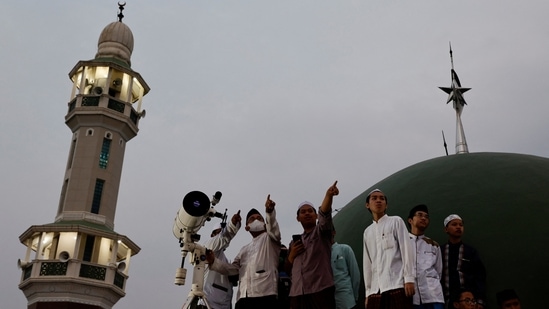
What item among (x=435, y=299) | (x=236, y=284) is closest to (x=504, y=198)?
(x=435, y=299)

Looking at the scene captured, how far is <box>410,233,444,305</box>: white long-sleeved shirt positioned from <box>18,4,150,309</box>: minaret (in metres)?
27.1

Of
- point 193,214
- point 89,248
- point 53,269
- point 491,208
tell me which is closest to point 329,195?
point 193,214

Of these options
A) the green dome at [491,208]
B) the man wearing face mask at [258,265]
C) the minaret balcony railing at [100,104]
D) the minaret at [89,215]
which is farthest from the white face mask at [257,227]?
the minaret balcony railing at [100,104]

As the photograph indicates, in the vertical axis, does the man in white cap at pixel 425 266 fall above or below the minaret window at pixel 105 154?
below

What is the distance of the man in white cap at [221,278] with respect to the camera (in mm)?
7191

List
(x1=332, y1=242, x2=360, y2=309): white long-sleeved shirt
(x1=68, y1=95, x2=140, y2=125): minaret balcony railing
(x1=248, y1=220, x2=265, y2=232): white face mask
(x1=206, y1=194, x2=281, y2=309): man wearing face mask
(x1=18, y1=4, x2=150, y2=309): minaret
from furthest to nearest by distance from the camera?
(x1=68, y1=95, x2=140, y2=125): minaret balcony railing, (x1=18, y1=4, x2=150, y2=309): minaret, (x1=248, y1=220, x2=265, y2=232): white face mask, (x1=206, y1=194, x2=281, y2=309): man wearing face mask, (x1=332, y1=242, x2=360, y2=309): white long-sleeved shirt

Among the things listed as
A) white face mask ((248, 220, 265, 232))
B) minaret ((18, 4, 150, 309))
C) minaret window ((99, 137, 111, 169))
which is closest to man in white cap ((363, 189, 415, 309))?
white face mask ((248, 220, 265, 232))

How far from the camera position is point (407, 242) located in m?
5.39

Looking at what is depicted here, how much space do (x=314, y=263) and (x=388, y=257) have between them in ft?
2.69

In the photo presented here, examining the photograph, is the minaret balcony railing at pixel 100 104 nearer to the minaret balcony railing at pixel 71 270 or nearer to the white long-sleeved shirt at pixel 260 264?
the minaret balcony railing at pixel 71 270

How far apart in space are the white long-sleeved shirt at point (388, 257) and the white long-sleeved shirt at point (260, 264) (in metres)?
1.14

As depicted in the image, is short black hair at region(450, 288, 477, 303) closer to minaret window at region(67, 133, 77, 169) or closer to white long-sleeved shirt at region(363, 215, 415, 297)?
white long-sleeved shirt at region(363, 215, 415, 297)

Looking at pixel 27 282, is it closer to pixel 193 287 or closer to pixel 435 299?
pixel 193 287

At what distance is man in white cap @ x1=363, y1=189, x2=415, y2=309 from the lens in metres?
5.25
